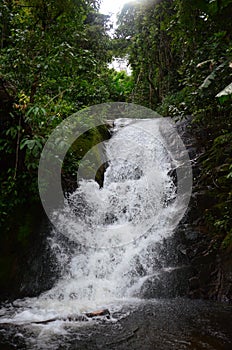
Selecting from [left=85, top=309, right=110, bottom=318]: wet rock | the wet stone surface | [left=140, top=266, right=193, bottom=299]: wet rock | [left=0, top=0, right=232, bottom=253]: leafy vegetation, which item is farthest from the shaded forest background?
[left=85, top=309, right=110, bottom=318]: wet rock

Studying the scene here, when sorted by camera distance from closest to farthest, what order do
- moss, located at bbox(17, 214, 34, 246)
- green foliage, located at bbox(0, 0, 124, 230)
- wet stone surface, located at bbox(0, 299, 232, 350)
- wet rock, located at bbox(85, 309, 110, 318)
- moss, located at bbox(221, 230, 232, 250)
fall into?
wet stone surface, located at bbox(0, 299, 232, 350) < wet rock, located at bbox(85, 309, 110, 318) < moss, located at bbox(221, 230, 232, 250) < green foliage, located at bbox(0, 0, 124, 230) < moss, located at bbox(17, 214, 34, 246)

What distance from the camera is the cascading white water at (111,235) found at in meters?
Answer: 4.55

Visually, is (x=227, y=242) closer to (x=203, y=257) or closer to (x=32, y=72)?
(x=203, y=257)

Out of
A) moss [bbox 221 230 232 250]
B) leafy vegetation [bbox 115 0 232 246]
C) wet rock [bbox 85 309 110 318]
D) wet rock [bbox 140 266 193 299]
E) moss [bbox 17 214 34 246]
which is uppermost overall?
leafy vegetation [bbox 115 0 232 246]

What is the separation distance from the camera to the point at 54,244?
5.54 meters

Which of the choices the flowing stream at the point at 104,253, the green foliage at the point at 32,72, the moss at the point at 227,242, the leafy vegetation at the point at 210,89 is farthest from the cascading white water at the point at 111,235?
the green foliage at the point at 32,72

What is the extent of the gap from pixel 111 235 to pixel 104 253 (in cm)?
46

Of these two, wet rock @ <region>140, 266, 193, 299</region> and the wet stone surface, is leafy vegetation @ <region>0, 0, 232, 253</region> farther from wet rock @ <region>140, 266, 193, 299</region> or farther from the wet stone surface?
the wet stone surface

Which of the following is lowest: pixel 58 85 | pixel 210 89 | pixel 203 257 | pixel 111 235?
pixel 203 257

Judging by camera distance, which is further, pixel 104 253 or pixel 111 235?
pixel 111 235

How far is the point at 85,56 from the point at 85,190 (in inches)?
110

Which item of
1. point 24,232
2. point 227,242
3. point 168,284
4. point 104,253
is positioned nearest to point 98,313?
point 168,284

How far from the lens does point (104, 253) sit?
5.42m

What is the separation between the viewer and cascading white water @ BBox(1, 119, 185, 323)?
455 cm
